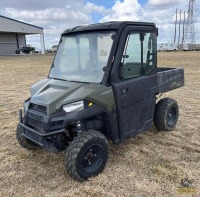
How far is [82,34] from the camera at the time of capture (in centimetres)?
401

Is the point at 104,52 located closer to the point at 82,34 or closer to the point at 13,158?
the point at 82,34

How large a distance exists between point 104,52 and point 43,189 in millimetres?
2056

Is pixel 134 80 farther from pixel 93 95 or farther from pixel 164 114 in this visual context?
pixel 164 114

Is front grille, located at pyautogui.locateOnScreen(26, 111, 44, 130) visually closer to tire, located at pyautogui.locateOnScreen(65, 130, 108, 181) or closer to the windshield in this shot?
tire, located at pyautogui.locateOnScreen(65, 130, 108, 181)

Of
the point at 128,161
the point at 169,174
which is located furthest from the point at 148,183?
the point at 128,161

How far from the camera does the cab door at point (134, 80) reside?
3693mm

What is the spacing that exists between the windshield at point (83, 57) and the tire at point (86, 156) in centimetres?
83

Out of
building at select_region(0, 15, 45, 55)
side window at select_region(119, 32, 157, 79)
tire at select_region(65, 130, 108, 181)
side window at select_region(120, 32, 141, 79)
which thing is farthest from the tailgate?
building at select_region(0, 15, 45, 55)

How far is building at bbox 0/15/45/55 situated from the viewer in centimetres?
4375

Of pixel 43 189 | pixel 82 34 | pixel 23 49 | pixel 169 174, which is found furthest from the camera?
pixel 23 49

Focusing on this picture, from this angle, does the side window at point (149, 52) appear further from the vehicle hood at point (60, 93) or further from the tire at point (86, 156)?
the tire at point (86, 156)

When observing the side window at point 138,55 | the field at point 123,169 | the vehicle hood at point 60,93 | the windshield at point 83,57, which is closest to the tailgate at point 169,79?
the side window at point 138,55

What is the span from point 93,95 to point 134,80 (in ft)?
2.72

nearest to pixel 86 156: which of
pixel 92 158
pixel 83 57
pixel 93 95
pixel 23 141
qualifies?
pixel 92 158
